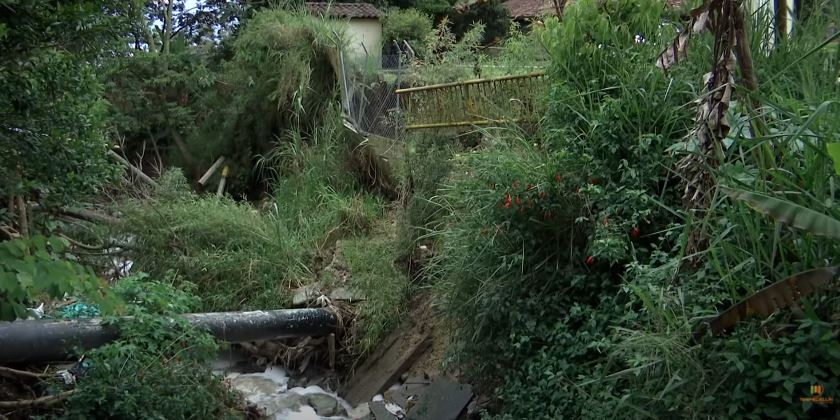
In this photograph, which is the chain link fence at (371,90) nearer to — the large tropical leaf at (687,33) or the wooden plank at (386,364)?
the wooden plank at (386,364)

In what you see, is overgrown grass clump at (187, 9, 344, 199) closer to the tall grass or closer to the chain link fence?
the chain link fence

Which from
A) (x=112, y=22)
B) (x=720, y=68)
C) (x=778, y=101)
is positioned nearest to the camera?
(x=720, y=68)

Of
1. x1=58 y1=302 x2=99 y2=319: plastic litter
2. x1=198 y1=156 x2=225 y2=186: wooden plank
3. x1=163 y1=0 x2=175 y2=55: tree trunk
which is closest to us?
x1=58 y1=302 x2=99 y2=319: plastic litter

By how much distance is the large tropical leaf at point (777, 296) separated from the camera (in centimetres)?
316

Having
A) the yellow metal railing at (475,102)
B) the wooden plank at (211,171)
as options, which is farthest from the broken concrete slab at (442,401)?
the wooden plank at (211,171)

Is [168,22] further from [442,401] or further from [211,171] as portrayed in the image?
[442,401]

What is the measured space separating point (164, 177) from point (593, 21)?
8106 millimetres

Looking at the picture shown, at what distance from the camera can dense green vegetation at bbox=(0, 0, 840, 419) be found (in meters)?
3.52

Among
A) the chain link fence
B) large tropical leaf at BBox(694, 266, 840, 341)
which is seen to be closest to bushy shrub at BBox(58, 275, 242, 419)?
large tropical leaf at BBox(694, 266, 840, 341)

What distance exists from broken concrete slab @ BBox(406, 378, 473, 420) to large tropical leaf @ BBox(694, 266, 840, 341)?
2938mm

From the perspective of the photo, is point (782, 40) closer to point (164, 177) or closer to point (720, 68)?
point (720, 68)

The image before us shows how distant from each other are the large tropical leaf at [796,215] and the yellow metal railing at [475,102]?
11.4 ft

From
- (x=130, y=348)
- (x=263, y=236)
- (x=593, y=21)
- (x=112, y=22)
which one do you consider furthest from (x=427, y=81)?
(x=130, y=348)

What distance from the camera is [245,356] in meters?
8.97
